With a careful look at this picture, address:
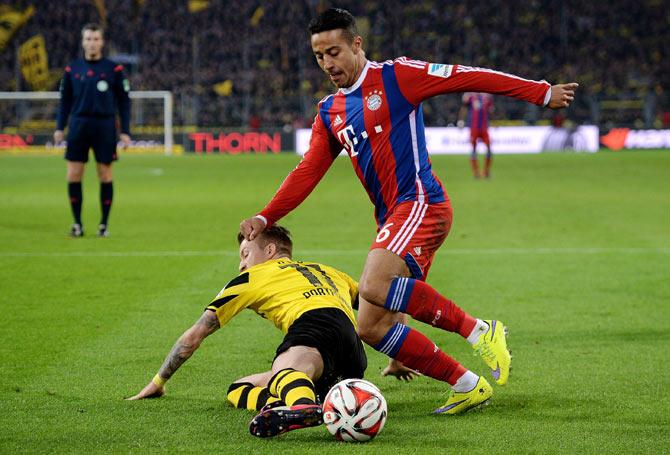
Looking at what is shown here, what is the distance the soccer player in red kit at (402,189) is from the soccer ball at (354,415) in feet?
1.90

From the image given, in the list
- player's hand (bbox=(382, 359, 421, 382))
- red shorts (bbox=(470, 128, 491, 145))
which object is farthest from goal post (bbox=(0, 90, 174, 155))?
player's hand (bbox=(382, 359, 421, 382))

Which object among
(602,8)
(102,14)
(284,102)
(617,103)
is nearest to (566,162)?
(617,103)

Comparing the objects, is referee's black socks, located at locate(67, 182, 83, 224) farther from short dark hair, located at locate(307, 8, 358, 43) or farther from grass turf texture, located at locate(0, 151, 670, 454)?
short dark hair, located at locate(307, 8, 358, 43)

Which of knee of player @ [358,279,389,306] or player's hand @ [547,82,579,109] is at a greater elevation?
player's hand @ [547,82,579,109]

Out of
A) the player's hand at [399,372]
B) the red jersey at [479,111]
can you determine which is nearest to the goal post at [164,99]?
the red jersey at [479,111]

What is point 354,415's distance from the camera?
4.20 m

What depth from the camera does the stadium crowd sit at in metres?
37.3

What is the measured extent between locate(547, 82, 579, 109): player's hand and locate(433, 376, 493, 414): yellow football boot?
128 centimetres

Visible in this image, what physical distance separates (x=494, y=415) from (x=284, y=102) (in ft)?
110

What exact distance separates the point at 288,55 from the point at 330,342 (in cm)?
3542

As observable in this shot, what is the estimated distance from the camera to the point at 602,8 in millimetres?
41312

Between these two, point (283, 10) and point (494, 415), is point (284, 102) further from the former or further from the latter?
point (494, 415)

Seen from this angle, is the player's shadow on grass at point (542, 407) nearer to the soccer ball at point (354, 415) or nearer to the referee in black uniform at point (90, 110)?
the soccer ball at point (354, 415)

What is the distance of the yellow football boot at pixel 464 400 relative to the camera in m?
4.73
